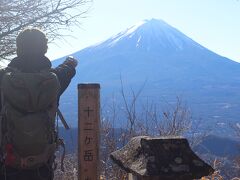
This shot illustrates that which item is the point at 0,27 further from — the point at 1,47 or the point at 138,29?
the point at 138,29

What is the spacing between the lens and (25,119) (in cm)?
341

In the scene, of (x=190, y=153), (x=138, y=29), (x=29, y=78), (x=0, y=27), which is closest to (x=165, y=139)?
(x=190, y=153)

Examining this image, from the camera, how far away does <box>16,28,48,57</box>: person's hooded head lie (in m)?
3.57

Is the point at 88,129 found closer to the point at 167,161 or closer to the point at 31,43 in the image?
the point at 31,43

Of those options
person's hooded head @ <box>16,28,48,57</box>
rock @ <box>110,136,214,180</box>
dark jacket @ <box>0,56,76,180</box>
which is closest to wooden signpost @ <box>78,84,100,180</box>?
dark jacket @ <box>0,56,76,180</box>

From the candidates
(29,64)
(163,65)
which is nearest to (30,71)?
(29,64)

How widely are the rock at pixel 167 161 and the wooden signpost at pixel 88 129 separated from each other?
1.12 meters

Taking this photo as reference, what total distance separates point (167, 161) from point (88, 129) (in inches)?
53.0

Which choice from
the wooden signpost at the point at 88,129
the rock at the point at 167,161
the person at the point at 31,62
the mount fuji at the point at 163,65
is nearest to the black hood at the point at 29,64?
the person at the point at 31,62

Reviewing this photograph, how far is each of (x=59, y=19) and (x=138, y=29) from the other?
151399mm

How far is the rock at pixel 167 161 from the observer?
2998 mm

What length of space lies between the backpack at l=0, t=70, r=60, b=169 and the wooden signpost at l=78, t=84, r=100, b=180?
2.61 ft

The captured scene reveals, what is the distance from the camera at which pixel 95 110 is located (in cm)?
427

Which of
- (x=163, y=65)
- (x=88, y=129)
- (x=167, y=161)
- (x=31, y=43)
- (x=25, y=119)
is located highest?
(x=163, y=65)
